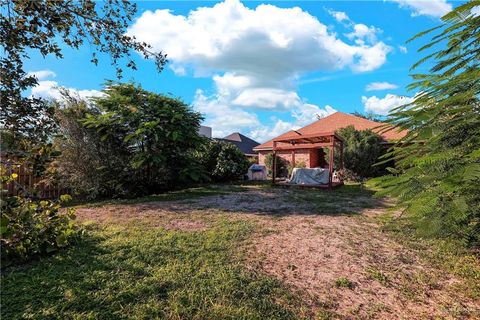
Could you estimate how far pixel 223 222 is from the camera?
5.99m

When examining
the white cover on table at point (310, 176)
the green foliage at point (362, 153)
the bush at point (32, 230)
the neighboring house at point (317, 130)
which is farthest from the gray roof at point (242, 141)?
the bush at point (32, 230)

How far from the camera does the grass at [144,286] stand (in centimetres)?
267

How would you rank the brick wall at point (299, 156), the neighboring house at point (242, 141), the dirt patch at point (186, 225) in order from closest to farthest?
1. the dirt patch at point (186, 225)
2. the brick wall at point (299, 156)
3. the neighboring house at point (242, 141)

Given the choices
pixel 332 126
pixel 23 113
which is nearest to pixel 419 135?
pixel 23 113

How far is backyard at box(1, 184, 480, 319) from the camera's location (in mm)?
2764

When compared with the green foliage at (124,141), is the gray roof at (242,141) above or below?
above

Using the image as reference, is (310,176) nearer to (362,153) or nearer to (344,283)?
(362,153)

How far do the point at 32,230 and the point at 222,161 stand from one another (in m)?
12.9

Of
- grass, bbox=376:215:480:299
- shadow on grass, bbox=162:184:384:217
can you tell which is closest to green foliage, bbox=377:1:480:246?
grass, bbox=376:215:480:299

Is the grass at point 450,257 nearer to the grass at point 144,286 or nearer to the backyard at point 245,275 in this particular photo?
the backyard at point 245,275

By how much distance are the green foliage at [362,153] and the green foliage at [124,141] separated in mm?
9772

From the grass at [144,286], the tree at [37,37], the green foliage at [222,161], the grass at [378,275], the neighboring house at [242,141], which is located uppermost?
the neighboring house at [242,141]

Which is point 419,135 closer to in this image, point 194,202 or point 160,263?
point 160,263

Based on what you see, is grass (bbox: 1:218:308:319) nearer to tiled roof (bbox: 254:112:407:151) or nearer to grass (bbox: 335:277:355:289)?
grass (bbox: 335:277:355:289)
